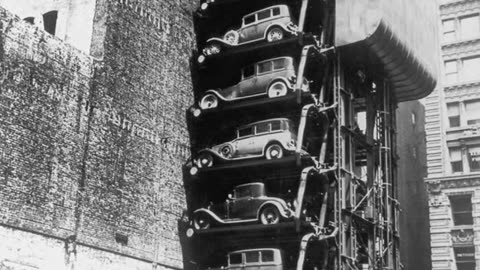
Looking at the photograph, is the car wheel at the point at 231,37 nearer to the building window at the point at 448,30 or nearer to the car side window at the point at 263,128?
the car side window at the point at 263,128

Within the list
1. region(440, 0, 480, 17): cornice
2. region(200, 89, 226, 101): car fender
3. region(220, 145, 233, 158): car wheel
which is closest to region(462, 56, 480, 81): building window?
Result: region(440, 0, 480, 17): cornice

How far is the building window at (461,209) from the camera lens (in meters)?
41.0

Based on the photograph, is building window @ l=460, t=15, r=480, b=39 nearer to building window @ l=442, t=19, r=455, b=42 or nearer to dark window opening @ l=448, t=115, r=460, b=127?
building window @ l=442, t=19, r=455, b=42

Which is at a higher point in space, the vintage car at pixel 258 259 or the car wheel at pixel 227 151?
the car wheel at pixel 227 151

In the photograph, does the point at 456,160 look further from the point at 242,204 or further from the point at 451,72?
the point at 242,204

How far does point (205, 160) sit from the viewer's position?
95.0ft

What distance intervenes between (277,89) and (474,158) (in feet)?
60.4

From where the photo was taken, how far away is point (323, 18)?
30.8 meters

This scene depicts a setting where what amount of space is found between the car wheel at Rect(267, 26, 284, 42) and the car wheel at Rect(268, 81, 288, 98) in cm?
204

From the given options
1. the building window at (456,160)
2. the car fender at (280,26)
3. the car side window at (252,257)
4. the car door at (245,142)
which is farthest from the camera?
the building window at (456,160)

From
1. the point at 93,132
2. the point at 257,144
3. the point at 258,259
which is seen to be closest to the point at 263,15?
the point at 257,144

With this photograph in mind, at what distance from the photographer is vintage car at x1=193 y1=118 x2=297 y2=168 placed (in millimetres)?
27203

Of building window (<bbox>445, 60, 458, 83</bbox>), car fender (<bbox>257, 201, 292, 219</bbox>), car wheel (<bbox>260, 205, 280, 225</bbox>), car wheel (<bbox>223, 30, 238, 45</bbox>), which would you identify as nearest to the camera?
car fender (<bbox>257, 201, 292, 219</bbox>)

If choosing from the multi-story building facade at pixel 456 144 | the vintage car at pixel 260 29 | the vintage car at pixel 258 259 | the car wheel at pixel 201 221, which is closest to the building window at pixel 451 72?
the multi-story building facade at pixel 456 144
